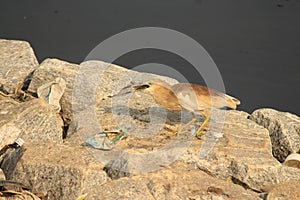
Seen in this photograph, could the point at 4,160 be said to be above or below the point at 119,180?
below

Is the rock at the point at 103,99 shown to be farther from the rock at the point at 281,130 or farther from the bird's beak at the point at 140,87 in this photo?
the rock at the point at 281,130

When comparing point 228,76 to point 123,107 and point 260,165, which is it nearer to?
point 123,107

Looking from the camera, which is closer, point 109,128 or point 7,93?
point 109,128

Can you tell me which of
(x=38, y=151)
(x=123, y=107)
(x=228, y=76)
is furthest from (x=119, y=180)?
(x=228, y=76)

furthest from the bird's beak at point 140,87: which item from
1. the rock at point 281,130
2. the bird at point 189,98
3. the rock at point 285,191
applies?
the rock at point 285,191

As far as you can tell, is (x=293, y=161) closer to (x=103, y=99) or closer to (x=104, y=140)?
(x=104, y=140)

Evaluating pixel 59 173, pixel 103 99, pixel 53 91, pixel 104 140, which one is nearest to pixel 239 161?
pixel 104 140

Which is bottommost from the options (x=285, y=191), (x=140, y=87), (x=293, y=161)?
(x=293, y=161)
